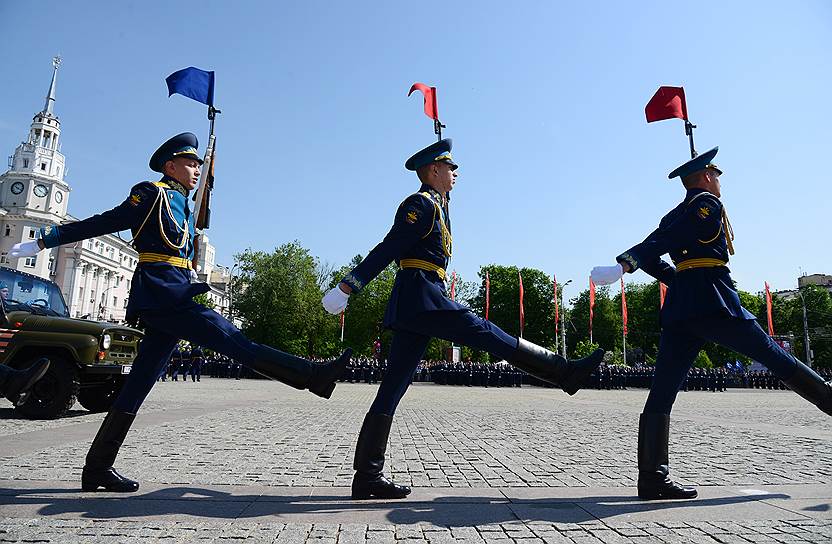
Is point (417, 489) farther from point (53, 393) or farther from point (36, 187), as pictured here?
point (36, 187)

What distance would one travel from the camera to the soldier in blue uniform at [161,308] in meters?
3.70

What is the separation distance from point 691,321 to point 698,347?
1.16 feet

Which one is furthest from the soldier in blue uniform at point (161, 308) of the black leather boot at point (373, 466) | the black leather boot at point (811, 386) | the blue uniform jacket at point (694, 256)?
the black leather boot at point (811, 386)

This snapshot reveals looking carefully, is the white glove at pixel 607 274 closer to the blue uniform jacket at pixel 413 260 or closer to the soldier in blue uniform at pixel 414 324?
the soldier in blue uniform at pixel 414 324

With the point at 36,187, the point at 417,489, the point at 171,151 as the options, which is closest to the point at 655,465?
the point at 417,489

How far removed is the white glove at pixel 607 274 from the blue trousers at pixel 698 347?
23.2 inches

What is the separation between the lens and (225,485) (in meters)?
4.05

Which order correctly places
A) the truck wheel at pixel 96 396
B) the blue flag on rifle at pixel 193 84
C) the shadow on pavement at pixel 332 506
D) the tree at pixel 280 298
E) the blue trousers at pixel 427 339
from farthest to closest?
the tree at pixel 280 298 < the truck wheel at pixel 96 396 < the blue flag on rifle at pixel 193 84 < the blue trousers at pixel 427 339 < the shadow on pavement at pixel 332 506

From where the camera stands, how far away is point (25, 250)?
4.25 metres

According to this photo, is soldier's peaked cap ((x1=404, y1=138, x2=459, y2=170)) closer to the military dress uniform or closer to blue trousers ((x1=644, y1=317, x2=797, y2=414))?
the military dress uniform

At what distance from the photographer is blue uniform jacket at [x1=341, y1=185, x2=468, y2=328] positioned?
382 cm

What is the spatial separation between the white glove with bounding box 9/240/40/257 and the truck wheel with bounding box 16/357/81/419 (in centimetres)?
504

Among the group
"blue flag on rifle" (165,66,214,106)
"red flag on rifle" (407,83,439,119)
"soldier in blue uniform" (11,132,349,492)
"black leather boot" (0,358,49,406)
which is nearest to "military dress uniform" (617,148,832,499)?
"soldier in blue uniform" (11,132,349,492)

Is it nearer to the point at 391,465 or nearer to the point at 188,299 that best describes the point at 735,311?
the point at 391,465
